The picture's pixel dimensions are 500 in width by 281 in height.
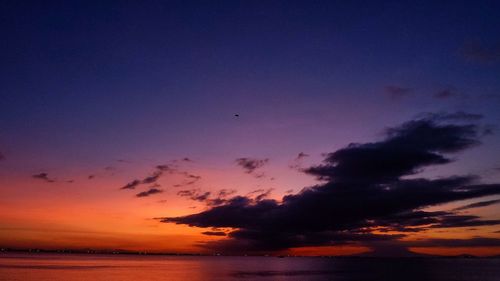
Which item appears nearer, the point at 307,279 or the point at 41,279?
the point at 41,279

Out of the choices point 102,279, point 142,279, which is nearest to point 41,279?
point 102,279

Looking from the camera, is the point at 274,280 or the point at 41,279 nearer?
the point at 41,279

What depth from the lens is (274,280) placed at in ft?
382

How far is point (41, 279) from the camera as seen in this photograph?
10750cm

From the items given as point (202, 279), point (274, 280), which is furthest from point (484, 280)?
point (202, 279)

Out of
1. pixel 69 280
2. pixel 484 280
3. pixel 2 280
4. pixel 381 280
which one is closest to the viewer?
pixel 2 280

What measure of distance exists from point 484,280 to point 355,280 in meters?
38.7

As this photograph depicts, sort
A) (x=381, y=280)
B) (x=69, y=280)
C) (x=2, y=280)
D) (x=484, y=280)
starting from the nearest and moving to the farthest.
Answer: (x=2, y=280), (x=69, y=280), (x=381, y=280), (x=484, y=280)

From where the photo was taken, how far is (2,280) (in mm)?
99125

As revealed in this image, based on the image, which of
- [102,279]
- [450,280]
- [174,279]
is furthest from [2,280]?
[450,280]

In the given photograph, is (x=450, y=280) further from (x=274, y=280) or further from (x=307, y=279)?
(x=274, y=280)

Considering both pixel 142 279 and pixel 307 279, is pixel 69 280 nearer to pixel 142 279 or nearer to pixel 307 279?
pixel 142 279

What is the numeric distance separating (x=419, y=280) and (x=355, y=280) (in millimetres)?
18025

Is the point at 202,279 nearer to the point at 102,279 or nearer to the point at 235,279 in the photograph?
the point at 235,279
